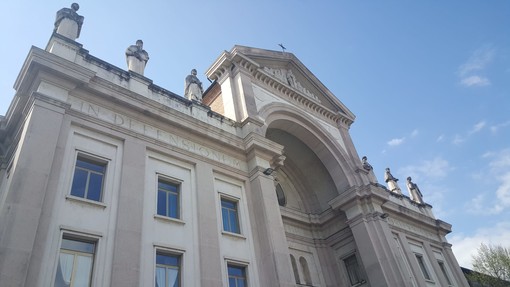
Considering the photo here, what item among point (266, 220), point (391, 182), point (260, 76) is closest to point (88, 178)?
point (266, 220)

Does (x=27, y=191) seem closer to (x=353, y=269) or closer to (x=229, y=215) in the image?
(x=229, y=215)

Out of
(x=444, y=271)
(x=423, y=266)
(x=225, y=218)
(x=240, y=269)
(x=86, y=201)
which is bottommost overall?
(x=240, y=269)

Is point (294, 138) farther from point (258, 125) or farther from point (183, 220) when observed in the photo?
point (183, 220)

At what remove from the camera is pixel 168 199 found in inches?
612

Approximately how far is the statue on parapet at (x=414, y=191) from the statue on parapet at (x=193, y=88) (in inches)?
912

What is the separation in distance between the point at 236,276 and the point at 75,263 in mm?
6390

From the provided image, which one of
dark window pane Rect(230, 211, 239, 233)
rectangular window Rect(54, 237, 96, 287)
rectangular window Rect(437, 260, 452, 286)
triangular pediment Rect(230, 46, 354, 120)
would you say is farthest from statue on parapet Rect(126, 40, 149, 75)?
rectangular window Rect(437, 260, 452, 286)

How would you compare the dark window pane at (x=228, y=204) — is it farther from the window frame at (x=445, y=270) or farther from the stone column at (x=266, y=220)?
the window frame at (x=445, y=270)

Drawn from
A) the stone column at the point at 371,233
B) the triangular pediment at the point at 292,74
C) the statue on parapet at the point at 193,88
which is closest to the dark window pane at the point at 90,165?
the statue on parapet at the point at 193,88

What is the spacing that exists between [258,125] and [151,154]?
686cm

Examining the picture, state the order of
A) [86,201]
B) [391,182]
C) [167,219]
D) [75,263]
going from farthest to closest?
[391,182], [167,219], [86,201], [75,263]

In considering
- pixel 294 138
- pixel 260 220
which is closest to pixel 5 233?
pixel 260 220

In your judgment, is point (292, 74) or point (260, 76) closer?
point (260, 76)

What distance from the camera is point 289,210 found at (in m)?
25.4
